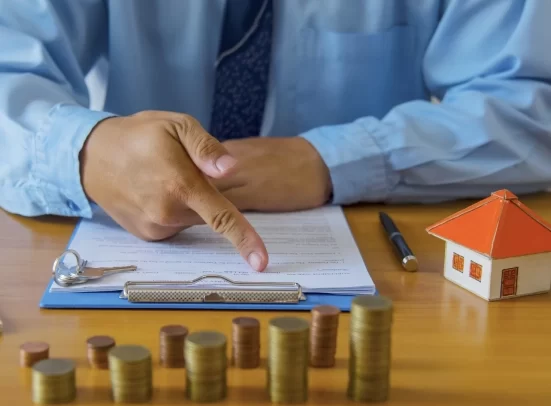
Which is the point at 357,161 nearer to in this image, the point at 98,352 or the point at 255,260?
the point at 255,260

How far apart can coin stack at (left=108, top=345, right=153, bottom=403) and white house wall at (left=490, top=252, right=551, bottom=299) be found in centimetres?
33

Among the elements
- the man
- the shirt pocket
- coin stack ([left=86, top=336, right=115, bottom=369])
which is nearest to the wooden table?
coin stack ([left=86, top=336, right=115, bottom=369])

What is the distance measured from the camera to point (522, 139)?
1.08 m

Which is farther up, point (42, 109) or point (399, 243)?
point (42, 109)

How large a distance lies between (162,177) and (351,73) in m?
0.55

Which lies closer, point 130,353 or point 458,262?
point 130,353

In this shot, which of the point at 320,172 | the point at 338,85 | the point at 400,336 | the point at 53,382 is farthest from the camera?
the point at 338,85

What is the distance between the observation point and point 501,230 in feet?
2.35

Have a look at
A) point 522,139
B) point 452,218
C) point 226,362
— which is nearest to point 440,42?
point 522,139

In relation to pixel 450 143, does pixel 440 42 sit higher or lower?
higher

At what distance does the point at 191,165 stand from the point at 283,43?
19.3 inches

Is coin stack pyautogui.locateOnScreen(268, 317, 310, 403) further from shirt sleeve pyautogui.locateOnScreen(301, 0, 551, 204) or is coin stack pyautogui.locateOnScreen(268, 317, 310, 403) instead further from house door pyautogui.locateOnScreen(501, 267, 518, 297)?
shirt sleeve pyautogui.locateOnScreen(301, 0, 551, 204)

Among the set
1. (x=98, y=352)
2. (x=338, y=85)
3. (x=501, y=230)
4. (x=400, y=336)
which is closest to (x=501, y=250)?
(x=501, y=230)

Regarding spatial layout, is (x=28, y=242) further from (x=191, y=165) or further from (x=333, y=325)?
(x=333, y=325)
